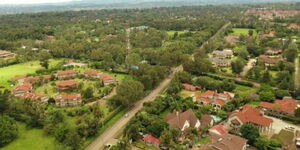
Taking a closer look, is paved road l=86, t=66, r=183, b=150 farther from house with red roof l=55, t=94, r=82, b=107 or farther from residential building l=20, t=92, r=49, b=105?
residential building l=20, t=92, r=49, b=105

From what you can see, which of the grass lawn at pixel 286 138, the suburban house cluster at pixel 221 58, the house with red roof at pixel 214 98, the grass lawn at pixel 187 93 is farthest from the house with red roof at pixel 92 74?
the grass lawn at pixel 286 138

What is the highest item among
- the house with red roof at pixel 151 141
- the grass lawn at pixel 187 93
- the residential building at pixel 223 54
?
the residential building at pixel 223 54

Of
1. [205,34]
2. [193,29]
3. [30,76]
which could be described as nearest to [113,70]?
[30,76]

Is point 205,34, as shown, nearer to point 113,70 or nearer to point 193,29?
point 193,29

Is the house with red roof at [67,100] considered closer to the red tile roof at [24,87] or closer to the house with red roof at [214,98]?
the red tile roof at [24,87]

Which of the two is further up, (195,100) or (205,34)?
(205,34)

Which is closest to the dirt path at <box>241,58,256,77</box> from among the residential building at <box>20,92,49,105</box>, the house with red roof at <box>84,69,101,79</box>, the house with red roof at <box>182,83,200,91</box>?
the house with red roof at <box>182,83,200,91</box>

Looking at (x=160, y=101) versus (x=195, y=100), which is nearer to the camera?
(x=160, y=101)
